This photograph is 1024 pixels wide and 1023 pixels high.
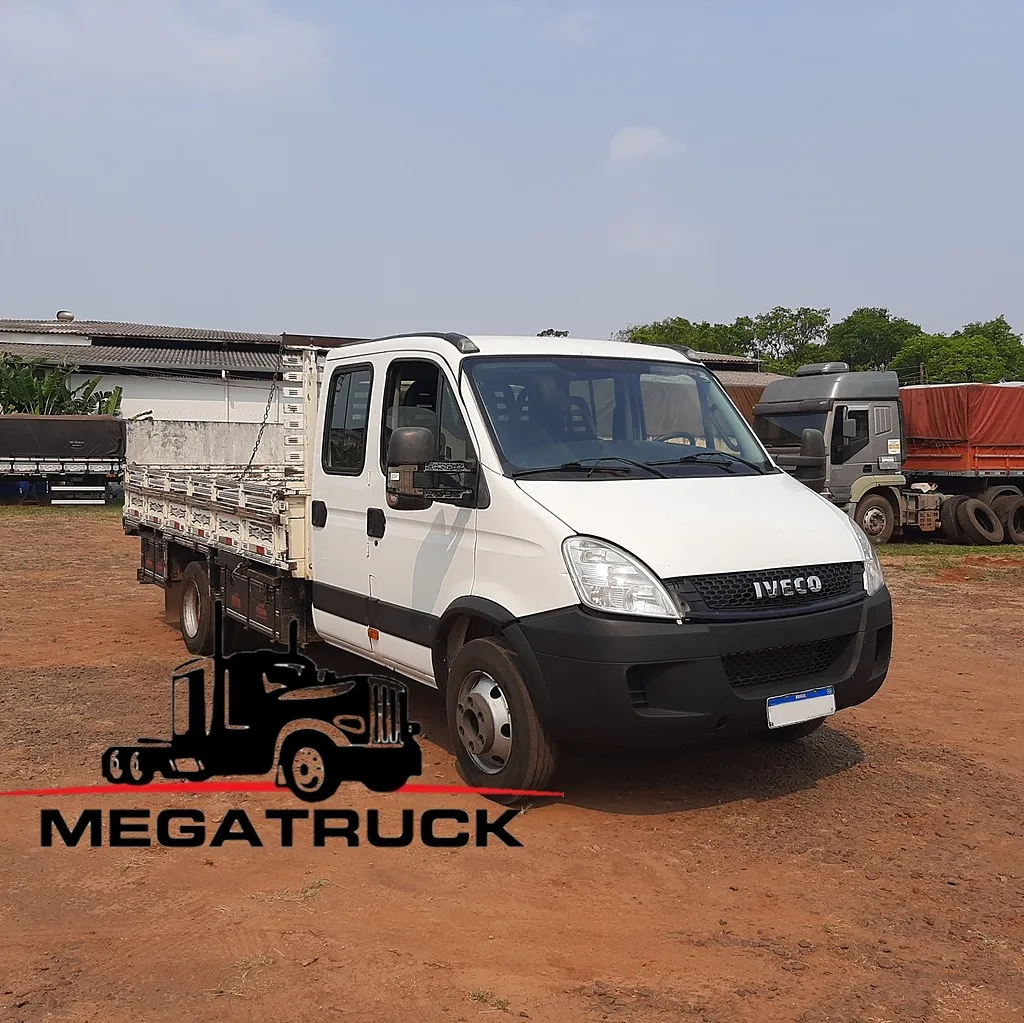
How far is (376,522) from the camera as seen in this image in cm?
568

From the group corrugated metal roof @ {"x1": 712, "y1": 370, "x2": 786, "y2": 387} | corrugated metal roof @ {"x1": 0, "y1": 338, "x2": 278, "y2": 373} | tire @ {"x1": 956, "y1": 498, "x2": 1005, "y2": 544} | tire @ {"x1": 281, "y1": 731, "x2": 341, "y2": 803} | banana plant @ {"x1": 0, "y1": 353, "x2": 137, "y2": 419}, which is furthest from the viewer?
corrugated metal roof @ {"x1": 712, "y1": 370, "x2": 786, "y2": 387}

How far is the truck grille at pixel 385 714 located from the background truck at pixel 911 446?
11.1m

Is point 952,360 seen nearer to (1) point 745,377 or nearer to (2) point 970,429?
(1) point 745,377

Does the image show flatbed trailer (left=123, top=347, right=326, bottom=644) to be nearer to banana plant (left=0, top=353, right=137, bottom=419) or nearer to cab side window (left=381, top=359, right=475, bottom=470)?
cab side window (left=381, top=359, right=475, bottom=470)

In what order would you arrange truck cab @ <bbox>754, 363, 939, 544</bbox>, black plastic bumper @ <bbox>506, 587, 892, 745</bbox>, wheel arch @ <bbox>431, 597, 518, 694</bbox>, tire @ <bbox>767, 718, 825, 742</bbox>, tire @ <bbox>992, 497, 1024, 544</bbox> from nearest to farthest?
black plastic bumper @ <bbox>506, 587, 892, 745</bbox> → wheel arch @ <bbox>431, 597, 518, 694</bbox> → tire @ <bbox>767, 718, 825, 742</bbox> → truck cab @ <bbox>754, 363, 939, 544</bbox> → tire @ <bbox>992, 497, 1024, 544</bbox>

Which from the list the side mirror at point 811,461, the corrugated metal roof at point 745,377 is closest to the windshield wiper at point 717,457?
the side mirror at point 811,461

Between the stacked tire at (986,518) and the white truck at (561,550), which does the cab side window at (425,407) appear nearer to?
the white truck at (561,550)

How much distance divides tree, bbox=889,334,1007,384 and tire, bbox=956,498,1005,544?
34353 millimetres

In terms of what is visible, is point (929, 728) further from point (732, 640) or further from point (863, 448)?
point (863, 448)

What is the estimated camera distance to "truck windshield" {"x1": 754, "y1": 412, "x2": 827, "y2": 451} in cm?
1670

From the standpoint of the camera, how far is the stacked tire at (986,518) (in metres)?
18.0

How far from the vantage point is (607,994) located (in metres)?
3.30

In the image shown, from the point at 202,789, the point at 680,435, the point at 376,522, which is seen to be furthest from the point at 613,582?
the point at 202,789

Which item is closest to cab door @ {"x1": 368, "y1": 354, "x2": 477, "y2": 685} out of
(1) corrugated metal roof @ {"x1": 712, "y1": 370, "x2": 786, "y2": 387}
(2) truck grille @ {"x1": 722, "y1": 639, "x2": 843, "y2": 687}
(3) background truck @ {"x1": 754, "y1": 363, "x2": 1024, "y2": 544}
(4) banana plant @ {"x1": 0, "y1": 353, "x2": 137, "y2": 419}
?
(2) truck grille @ {"x1": 722, "y1": 639, "x2": 843, "y2": 687}
